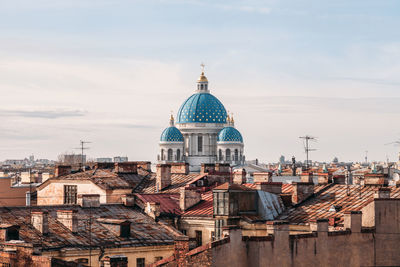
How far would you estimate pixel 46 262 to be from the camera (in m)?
23.8

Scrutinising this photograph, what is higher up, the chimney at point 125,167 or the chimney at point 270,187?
the chimney at point 125,167

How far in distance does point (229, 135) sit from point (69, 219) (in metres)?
89.9

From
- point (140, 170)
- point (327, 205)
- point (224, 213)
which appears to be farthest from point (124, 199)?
point (140, 170)

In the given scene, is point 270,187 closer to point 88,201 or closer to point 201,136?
point 88,201

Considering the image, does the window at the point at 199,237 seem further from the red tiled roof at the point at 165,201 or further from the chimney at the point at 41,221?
the chimney at the point at 41,221

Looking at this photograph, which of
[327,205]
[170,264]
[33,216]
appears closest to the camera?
[170,264]

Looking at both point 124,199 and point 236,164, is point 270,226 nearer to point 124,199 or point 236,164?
point 124,199

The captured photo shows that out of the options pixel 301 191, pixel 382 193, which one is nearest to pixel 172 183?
pixel 301 191

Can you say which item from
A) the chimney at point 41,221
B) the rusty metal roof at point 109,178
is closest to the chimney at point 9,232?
the chimney at point 41,221

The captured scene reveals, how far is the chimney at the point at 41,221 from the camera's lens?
30.0 meters

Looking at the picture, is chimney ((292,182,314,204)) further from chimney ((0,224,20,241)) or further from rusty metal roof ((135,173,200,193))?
chimney ((0,224,20,241))

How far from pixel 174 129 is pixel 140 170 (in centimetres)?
6955

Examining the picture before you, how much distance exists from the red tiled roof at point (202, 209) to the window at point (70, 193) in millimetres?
7869

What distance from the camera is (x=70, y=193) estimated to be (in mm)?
43781
